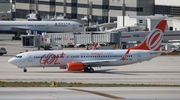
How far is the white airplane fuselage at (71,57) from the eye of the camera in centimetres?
6431

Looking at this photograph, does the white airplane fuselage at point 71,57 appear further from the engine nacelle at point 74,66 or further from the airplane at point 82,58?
the engine nacelle at point 74,66

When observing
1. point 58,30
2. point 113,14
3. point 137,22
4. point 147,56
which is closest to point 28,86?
point 147,56

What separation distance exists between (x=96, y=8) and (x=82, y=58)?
76.1 metres

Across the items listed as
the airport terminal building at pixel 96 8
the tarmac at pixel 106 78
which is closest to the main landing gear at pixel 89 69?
the tarmac at pixel 106 78

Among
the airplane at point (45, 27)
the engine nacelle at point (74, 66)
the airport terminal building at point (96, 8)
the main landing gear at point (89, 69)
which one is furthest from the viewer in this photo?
the airport terminal building at point (96, 8)

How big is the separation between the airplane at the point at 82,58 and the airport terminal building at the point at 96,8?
55.5 meters

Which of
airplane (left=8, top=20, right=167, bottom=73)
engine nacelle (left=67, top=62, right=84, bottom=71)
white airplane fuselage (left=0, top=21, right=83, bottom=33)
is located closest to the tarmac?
engine nacelle (left=67, top=62, right=84, bottom=71)

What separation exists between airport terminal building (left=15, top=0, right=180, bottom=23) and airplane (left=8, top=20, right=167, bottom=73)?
5548cm

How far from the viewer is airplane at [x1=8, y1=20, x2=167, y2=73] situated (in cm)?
6431

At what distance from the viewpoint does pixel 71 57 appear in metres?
65.3

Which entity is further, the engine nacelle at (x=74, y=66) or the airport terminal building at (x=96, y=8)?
the airport terminal building at (x=96, y=8)

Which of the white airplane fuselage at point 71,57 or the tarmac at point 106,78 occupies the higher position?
the white airplane fuselage at point 71,57

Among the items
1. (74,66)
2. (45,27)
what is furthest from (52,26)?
(74,66)

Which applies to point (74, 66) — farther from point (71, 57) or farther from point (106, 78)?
point (106, 78)
